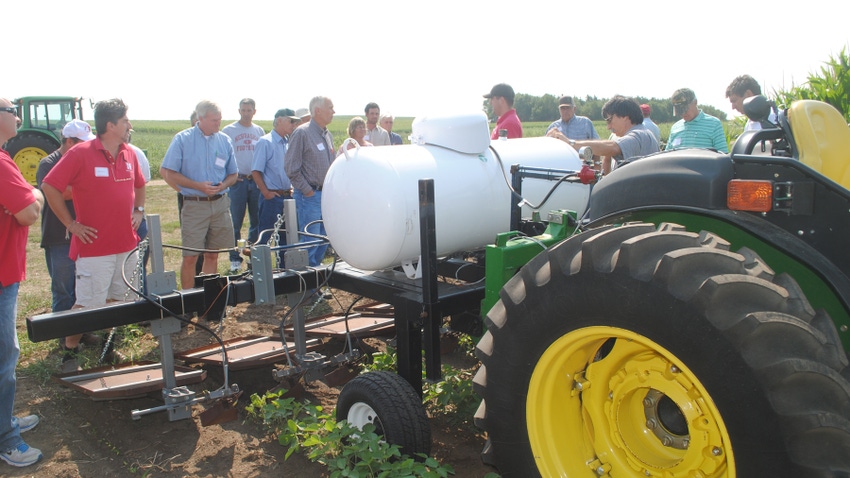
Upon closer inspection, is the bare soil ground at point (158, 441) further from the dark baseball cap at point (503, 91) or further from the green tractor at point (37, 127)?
the green tractor at point (37, 127)

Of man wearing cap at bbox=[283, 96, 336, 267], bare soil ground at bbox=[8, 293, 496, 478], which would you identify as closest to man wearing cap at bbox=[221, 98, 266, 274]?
man wearing cap at bbox=[283, 96, 336, 267]

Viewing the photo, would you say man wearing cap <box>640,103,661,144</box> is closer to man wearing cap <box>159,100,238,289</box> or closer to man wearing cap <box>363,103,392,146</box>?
man wearing cap <box>363,103,392,146</box>

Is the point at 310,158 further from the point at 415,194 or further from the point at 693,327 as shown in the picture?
the point at 693,327

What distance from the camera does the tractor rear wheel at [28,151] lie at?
1714cm

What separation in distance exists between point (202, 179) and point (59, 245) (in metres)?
1.38

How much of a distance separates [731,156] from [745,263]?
22.1 inches

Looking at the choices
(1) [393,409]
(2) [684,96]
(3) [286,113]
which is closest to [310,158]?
(3) [286,113]

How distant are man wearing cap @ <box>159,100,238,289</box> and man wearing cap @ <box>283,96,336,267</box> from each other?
598 millimetres

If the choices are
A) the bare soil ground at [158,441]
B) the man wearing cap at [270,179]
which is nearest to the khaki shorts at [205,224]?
the man wearing cap at [270,179]

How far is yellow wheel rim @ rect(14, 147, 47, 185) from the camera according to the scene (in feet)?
56.6

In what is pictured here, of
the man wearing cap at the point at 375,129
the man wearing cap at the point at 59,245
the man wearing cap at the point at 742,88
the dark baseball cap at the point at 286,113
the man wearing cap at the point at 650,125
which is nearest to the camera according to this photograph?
the man wearing cap at the point at 59,245

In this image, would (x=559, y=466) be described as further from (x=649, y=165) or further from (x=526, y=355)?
(x=649, y=165)

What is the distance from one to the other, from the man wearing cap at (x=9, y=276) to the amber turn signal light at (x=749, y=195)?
350 cm

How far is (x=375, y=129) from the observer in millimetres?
9773
